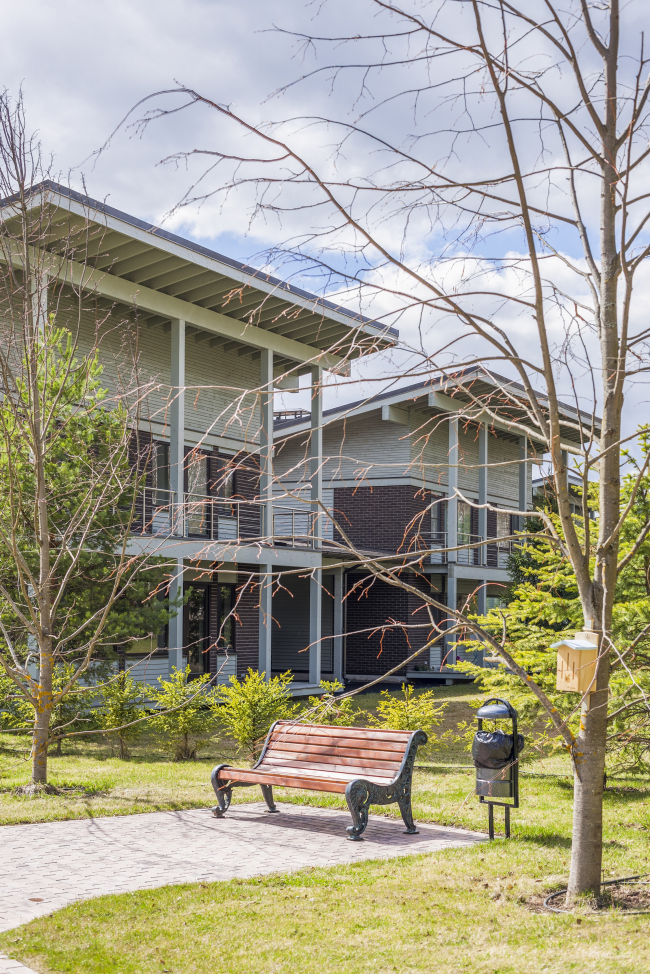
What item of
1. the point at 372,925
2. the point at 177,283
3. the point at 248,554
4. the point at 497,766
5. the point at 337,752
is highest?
the point at 177,283

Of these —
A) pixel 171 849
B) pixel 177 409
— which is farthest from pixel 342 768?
pixel 177 409

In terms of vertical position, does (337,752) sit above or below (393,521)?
below

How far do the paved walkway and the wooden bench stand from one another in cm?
29

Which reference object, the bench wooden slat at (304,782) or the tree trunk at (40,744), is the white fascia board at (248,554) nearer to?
the tree trunk at (40,744)

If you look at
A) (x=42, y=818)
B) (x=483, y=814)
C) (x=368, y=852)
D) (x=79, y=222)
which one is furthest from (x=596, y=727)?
(x=79, y=222)

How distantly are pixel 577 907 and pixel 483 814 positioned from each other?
3.63 m

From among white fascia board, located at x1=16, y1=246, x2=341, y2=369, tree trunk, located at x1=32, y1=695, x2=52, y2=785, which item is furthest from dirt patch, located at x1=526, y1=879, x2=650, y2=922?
white fascia board, located at x1=16, y1=246, x2=341, y2=369

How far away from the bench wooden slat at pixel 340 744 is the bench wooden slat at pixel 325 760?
7cm

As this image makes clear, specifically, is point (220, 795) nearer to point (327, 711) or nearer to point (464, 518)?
point (327, 711)

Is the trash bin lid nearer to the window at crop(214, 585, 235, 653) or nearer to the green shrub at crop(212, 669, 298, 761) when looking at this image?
the green shrub at crop(212, 669, 298, 761)

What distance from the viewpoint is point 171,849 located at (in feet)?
24.3

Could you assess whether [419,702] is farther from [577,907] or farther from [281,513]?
[281,513]

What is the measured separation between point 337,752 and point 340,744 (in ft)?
0.29

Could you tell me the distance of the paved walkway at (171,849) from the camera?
6254mm
